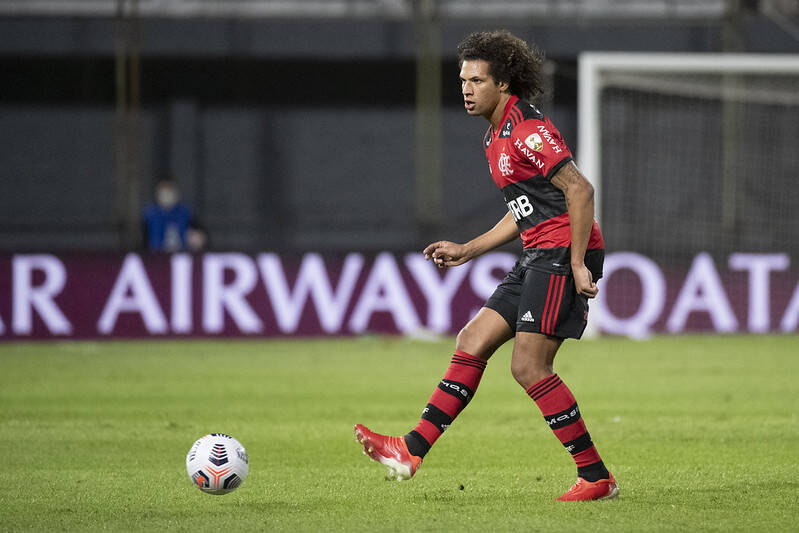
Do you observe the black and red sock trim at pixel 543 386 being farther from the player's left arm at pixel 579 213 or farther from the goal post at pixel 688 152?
the goal post at pixel 688 152

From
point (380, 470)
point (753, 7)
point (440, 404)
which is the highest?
point (753, 7)

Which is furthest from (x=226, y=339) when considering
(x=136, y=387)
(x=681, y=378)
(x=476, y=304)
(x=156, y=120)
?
(x=156, y=120)

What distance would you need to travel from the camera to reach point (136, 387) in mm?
11797

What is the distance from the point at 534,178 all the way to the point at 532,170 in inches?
1.7

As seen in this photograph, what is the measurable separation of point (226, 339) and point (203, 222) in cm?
722

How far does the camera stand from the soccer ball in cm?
598

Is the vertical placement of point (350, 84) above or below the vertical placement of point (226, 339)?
above

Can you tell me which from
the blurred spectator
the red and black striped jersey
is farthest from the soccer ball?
Result: the blurred spectator

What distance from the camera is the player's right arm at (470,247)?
20.9ft

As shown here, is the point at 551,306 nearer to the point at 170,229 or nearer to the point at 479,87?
the point at 479,87

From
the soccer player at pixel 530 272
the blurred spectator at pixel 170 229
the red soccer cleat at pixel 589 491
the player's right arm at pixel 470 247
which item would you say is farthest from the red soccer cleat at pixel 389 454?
the blurred spectator at pixel 170 229

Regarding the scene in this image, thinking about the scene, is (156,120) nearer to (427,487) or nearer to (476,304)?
(476,304)

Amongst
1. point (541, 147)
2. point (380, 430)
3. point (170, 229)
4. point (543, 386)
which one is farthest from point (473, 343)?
point (170, 229)

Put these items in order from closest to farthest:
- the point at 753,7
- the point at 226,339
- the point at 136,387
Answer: the point at 136,387, the point at 226,339, the point at 753,7
